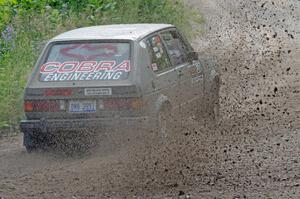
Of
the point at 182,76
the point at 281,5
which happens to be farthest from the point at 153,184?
the point at 281,5

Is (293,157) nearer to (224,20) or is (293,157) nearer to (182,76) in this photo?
(182,76)

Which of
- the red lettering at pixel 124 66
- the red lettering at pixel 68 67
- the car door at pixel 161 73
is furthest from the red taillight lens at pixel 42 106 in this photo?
the car door at pixel 161 73

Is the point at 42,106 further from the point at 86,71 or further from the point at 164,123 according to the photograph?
the point at 164,123

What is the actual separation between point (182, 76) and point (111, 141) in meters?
1.60

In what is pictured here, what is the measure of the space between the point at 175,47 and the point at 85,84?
1.84m

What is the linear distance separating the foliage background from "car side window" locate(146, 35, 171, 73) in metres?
2.96

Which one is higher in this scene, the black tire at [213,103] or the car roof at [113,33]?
the car roof at [113,33]

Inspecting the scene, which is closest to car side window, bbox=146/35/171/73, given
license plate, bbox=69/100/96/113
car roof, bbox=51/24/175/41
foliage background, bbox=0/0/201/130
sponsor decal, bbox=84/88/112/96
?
car roof, bbox=51/24/175/41

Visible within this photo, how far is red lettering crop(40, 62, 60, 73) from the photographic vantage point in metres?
9.77

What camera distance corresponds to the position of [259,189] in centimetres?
759

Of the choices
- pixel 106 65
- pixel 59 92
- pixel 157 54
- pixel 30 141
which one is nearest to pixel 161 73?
pixel 157 54

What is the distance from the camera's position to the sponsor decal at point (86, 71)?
9469 mm

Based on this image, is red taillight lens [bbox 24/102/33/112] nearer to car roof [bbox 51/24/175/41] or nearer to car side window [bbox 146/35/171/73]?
car roof [bbox 51/24/175/41]

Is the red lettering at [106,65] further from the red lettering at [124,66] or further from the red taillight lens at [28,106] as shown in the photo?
the red taillight lens at [28,106]
